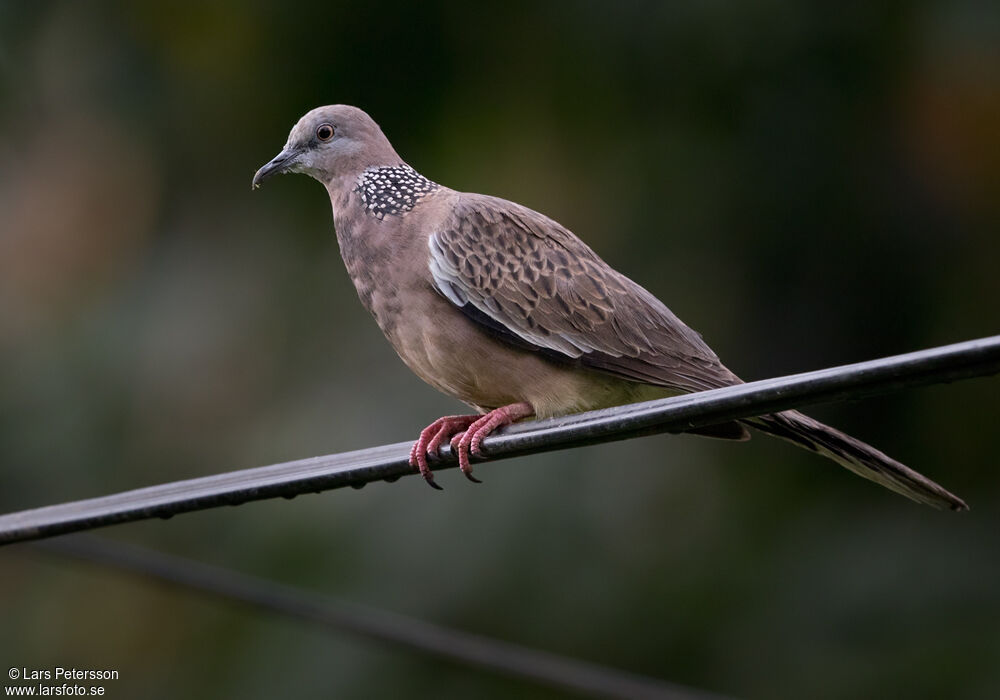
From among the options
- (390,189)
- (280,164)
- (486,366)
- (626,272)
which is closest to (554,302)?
(486,366)

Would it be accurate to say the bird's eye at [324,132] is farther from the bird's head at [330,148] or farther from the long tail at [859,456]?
the long tail at [859,456]

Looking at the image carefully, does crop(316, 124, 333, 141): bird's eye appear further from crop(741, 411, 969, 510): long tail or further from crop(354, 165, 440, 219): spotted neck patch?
crop(741, 411, 969, 510): long tail

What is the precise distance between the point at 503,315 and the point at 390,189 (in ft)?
2.07

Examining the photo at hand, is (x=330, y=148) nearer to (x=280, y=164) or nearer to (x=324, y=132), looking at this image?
(x=324, y=132)

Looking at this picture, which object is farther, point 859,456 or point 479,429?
point 479,429

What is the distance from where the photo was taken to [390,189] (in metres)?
4.26

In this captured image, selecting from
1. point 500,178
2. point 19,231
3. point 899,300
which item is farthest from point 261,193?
point 899,300

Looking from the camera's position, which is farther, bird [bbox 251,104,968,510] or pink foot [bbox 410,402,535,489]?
bird [bbox 251,104,968,510]

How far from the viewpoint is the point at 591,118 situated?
7.57 m

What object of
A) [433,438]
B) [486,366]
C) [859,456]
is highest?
[486,366]

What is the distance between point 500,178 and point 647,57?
126cm

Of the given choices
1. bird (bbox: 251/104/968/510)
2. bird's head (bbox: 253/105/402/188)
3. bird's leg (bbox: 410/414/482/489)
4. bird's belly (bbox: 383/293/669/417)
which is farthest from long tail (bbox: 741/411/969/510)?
bird's head (bbox: 253/105/402/188)

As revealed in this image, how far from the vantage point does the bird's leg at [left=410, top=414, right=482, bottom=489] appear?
366 centimetres

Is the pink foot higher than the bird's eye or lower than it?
lower
